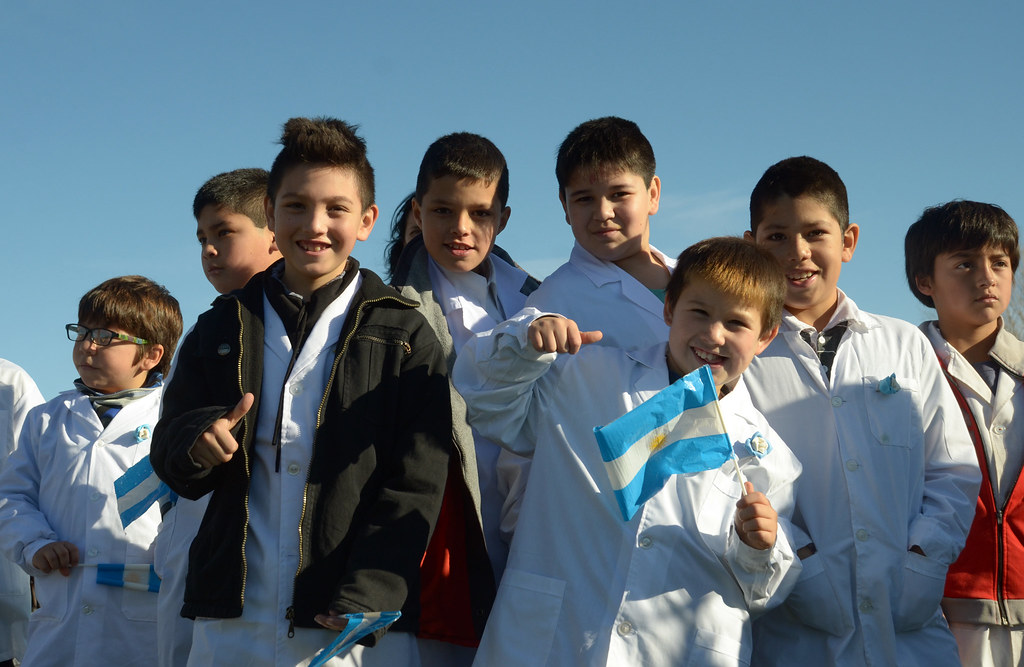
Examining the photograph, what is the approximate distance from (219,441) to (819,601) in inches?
84.0

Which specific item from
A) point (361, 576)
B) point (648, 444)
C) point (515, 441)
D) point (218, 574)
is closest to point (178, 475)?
point (218, 574)

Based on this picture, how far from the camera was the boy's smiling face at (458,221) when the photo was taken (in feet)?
13.6

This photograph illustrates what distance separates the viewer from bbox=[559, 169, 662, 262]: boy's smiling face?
410cm

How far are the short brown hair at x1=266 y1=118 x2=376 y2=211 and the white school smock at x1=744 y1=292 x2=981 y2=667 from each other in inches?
66.0

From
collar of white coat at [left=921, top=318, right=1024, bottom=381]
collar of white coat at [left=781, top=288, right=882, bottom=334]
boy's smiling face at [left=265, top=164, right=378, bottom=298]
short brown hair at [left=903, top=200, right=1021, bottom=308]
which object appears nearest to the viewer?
boy's smiling face at [left=265, top=164, right=378, bottom=298]

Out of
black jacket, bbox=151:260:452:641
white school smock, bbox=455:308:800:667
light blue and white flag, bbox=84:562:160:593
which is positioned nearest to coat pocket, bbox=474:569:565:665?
white school smock, bbox=455:308:800:667

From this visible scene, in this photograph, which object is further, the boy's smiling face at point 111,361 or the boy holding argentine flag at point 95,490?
the boy's smiling face at point 111,361

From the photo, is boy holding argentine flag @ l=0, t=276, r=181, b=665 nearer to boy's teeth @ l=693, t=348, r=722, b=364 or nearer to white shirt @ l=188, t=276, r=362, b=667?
white shirt @ l=188, t=276, r=362, b=667

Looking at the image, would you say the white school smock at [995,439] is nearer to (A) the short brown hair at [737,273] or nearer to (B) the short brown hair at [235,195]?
(A) the short brown hair at [737,273]

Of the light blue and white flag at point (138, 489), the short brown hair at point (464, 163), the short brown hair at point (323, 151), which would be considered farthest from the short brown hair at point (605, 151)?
the light blue and white flag at point (138, 489)

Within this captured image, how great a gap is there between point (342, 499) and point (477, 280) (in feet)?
4.47

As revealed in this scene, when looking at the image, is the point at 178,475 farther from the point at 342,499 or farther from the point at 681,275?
the point at 681,275

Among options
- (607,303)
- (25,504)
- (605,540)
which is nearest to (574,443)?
(605,540)

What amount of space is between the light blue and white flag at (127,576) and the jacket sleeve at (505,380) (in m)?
2.32
